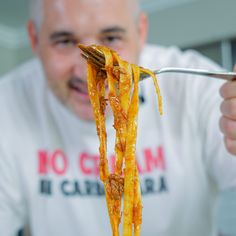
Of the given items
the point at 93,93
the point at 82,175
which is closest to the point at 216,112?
the point at 82,175

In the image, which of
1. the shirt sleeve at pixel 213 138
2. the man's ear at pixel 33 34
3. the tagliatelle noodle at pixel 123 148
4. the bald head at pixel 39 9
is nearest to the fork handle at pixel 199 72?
the tagliatelle noodle at pixel 123 148

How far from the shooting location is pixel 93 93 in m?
0.63

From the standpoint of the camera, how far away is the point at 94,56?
622 millimetres

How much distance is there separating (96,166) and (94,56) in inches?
22.9

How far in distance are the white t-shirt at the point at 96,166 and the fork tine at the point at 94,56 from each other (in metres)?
0.51

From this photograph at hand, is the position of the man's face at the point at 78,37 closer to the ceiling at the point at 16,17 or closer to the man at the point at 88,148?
the man at the point at 88,148

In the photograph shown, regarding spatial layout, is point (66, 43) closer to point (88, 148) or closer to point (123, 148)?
point (88, 148)

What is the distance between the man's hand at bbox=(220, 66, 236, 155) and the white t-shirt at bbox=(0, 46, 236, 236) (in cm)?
28

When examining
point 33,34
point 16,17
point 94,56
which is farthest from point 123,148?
point 16,17

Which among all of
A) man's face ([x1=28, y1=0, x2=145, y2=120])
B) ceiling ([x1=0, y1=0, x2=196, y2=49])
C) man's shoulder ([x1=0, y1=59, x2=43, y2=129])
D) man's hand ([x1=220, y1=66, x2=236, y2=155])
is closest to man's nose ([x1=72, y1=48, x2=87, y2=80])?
man's face ([x1=28, y1=0, x2=145, y2=120])

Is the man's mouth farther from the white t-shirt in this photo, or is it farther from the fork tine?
the fork tine

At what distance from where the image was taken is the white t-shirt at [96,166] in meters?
1.11

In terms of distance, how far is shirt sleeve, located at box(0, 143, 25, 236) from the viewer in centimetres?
111

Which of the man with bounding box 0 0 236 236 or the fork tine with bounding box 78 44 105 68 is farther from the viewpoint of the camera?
the man with bounding box 0 0 236 236
